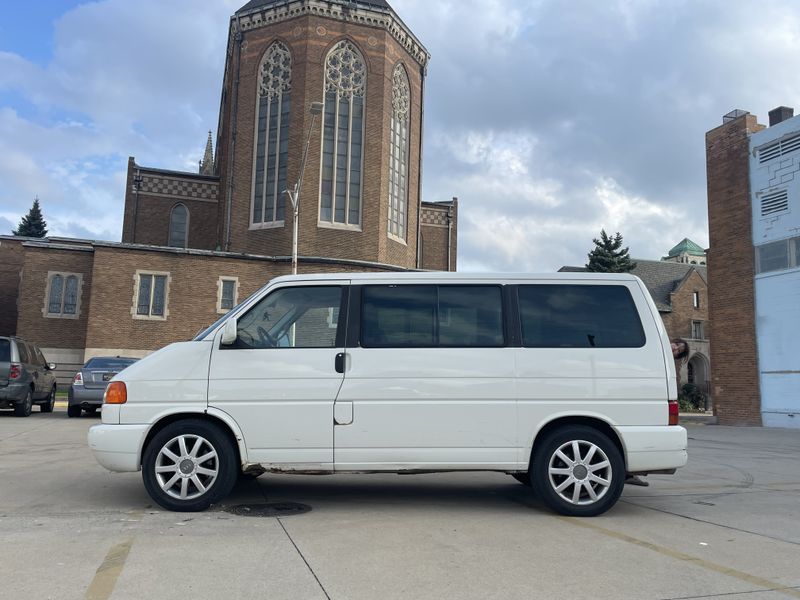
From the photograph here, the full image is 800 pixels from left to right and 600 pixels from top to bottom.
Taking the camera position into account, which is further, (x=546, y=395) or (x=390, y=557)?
(x=546, y=395)

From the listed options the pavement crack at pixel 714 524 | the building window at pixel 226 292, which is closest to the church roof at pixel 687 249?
the building window at pixel 226 292

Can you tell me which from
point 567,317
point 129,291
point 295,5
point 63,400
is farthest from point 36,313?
point 567,317

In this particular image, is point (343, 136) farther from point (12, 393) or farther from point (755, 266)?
point (12, 393)

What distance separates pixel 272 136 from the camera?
36.6 m

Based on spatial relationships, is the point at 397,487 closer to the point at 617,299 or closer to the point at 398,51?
the point at 617,299

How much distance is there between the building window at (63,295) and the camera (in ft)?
105

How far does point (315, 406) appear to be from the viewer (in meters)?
5.93

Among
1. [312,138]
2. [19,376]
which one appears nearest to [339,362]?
[19,376]

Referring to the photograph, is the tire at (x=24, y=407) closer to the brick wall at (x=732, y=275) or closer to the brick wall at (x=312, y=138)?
the brick wall at (x=312, y=138)

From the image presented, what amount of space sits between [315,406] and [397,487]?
2.19 metres

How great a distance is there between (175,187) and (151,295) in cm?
1206

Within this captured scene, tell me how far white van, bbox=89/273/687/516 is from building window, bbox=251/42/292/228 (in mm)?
30577

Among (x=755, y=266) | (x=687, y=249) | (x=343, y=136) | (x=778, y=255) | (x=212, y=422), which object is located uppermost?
(x=687, y=249)

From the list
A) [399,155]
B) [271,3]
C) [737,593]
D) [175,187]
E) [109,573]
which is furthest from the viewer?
[175,187]
